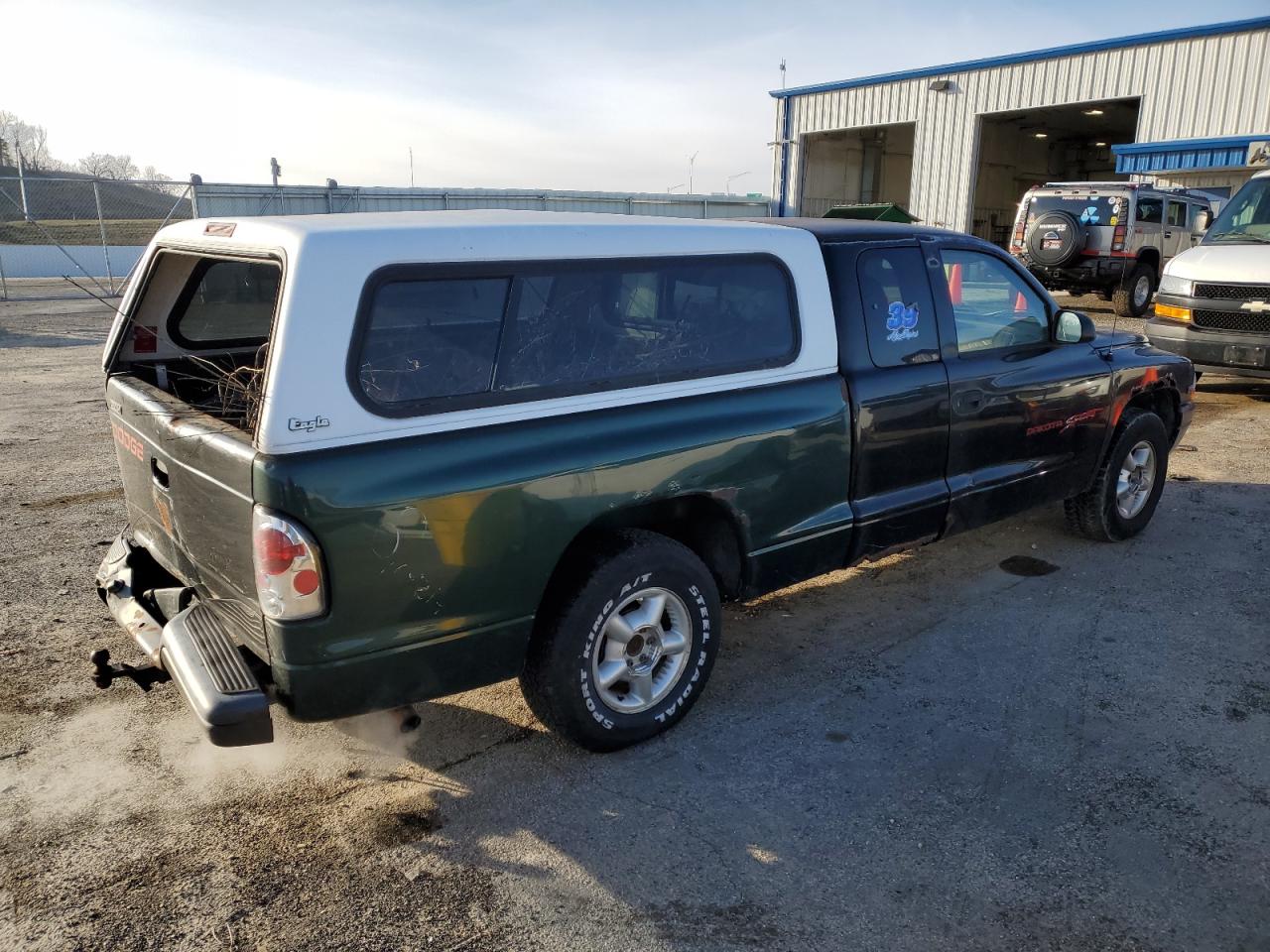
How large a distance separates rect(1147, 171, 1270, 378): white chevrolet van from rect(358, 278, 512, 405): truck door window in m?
8.72

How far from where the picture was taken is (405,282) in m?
2.93

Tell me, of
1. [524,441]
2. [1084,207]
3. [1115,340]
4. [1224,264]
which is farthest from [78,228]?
[524,441]

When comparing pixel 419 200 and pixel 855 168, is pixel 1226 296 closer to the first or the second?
pixel 419 200

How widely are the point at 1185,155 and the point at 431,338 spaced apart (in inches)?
874

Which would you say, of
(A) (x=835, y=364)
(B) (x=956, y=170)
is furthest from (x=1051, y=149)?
(A) (x=835, y=364)

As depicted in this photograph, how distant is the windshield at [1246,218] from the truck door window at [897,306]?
7087 mm

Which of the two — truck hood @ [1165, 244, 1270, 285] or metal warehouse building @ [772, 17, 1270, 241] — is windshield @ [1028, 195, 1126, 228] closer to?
metal warehouse building @ [772, 17, 1270, 241]

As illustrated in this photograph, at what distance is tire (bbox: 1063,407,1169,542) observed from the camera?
18.2 feet

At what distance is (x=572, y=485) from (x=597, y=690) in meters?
0.76

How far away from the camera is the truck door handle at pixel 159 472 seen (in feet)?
10.9

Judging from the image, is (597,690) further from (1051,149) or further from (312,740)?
(1051,149)

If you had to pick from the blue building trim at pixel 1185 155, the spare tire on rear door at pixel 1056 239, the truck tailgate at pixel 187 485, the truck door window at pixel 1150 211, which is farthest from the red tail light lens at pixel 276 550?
the blue building trim at pixel 1185 155

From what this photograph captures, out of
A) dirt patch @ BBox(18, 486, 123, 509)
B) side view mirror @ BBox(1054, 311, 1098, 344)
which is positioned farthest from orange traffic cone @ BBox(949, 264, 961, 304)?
dirt patch @ BBox(18, 486, 123, 509)

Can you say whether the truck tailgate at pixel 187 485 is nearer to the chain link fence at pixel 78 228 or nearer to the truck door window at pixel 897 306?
the truck door window at pixel 897 306
